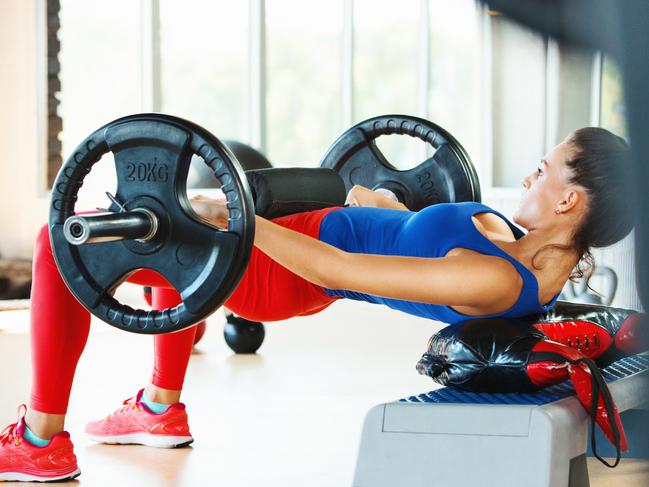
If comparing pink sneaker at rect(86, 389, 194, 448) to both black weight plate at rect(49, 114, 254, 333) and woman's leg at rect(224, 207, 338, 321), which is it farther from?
black weight plate at rect(49, 114, 254, 333)

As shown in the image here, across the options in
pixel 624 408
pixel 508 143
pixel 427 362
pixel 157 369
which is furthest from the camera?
pixel 508 143

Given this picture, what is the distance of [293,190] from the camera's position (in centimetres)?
187

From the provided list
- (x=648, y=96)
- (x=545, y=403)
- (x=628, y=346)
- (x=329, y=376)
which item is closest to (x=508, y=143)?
(x=329, y=376)

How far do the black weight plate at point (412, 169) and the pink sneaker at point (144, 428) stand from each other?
75cm

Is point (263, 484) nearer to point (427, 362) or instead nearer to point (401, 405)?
point (427, 362)

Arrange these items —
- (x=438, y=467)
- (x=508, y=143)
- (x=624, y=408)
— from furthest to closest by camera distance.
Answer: (x=508, y=143), (x=624, y=408), (x=438, y=467)

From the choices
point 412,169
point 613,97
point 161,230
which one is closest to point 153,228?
point 161,230

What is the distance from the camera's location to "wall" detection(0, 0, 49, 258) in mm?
6660

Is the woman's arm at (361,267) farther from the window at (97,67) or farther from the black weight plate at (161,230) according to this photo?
the window at (97,67)

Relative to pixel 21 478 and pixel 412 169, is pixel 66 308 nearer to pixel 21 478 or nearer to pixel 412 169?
pixel 21 478

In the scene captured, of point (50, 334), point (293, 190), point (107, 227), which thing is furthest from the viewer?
point (293, 190)

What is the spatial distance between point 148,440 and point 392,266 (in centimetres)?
94

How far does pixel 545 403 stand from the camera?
4.38ft

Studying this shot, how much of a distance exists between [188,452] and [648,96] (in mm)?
1813
